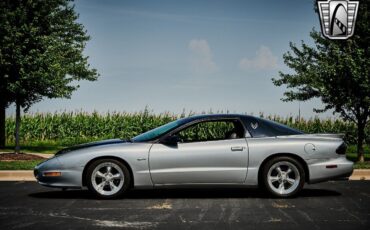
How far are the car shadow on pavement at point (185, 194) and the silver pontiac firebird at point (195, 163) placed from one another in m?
0.41

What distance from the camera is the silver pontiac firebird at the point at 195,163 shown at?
29.0 feet

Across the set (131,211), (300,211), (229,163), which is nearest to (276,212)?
(300,211)

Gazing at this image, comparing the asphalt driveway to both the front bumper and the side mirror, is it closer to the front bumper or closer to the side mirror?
the front bumper

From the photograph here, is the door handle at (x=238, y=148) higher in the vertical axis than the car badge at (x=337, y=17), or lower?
lower

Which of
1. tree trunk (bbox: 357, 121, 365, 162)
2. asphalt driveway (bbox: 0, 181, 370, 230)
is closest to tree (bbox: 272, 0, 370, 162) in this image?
tree trunk (bbox: 357, 121, 365, 162)

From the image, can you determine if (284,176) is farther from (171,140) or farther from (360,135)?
(360,135)

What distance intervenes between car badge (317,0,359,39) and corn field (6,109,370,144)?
11680 millimetres

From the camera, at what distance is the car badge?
19.1 m

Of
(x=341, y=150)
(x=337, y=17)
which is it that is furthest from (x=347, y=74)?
(x=341, y=150)

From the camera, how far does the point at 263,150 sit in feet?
29.4

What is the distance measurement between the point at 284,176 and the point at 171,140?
194 centimetres

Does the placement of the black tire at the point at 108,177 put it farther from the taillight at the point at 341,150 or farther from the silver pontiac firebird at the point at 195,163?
the taillight at the point at 341,150

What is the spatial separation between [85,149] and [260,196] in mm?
3033

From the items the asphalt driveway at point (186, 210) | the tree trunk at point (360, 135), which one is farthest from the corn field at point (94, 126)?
the asphalt driveway at point (186, 210)
